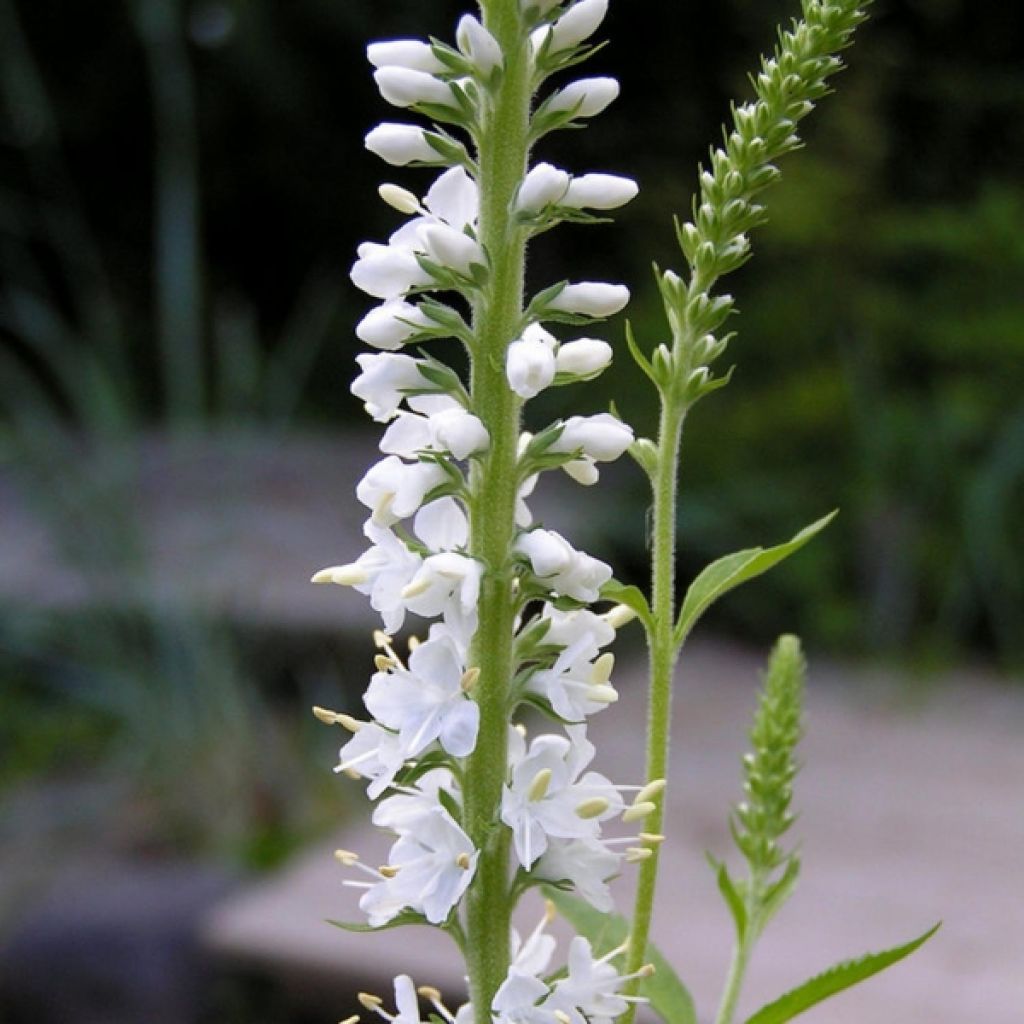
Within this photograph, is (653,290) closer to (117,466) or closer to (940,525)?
(940,525)

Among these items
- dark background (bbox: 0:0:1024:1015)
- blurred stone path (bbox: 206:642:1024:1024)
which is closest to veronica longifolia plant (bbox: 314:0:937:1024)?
blurred stone path (bbox: 206:642:1024:1024)

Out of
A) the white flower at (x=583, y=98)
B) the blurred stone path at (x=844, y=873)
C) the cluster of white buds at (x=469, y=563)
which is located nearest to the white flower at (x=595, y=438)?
the cluster of white buds at (x=469, y=563)

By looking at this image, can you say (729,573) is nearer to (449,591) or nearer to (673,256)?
(449,591)

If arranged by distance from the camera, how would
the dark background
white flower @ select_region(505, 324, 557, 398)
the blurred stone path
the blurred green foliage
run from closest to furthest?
white flower @ select_region(505, 324, 557, 398)
the blurred stone path
the dark background
the blurred green foliage

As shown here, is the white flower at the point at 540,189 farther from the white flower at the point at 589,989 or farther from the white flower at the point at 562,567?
the white flower at the point at 589,989

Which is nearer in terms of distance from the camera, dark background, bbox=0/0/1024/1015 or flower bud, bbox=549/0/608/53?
flower bud, bbox=549/0/608/53

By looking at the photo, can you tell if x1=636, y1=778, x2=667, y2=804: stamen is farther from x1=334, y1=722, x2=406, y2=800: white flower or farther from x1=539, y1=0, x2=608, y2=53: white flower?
x1=539, y1=0, x2=608, y2=53: white flower

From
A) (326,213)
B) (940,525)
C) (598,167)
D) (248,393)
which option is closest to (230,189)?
(326,213)

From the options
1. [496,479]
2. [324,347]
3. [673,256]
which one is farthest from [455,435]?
[324,347]
